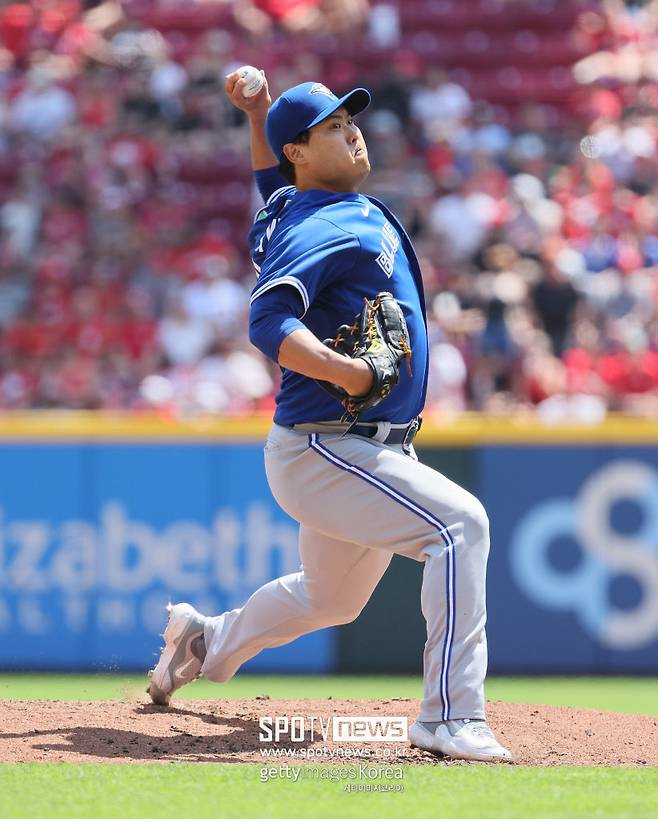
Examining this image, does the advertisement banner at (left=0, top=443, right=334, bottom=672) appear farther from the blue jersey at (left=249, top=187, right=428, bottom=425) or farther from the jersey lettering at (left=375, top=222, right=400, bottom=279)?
the jersey lettering at (left=375, top=222, right=400, bottom=279)

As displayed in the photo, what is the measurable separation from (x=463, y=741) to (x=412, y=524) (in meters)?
0.64

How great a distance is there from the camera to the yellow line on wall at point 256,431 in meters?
8.09

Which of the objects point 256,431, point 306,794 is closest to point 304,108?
point 306,794

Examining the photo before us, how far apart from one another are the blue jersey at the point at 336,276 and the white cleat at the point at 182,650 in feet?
3.15

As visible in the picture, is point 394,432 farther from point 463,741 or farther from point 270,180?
point 270,180

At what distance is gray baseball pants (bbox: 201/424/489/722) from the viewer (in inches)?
A: 169

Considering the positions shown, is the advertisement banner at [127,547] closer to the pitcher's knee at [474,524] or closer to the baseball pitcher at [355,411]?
the baseball pitcher at [355,411]

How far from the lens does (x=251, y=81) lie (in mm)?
4988

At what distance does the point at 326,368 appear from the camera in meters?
4.15

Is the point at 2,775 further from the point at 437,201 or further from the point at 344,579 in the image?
the point at 437,201

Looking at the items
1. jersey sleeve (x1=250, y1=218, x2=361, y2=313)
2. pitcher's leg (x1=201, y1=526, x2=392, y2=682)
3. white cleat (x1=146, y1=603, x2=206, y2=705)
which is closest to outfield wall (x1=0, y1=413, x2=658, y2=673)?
white cleat (x1=146, y1=603, x2=206, y2=705)

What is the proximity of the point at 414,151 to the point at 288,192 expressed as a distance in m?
7.17

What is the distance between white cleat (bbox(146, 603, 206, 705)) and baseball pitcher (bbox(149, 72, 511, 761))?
1.80ft

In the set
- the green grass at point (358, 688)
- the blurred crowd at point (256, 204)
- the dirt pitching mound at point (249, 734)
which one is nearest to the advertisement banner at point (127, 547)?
the green grass at point (358, 688)
